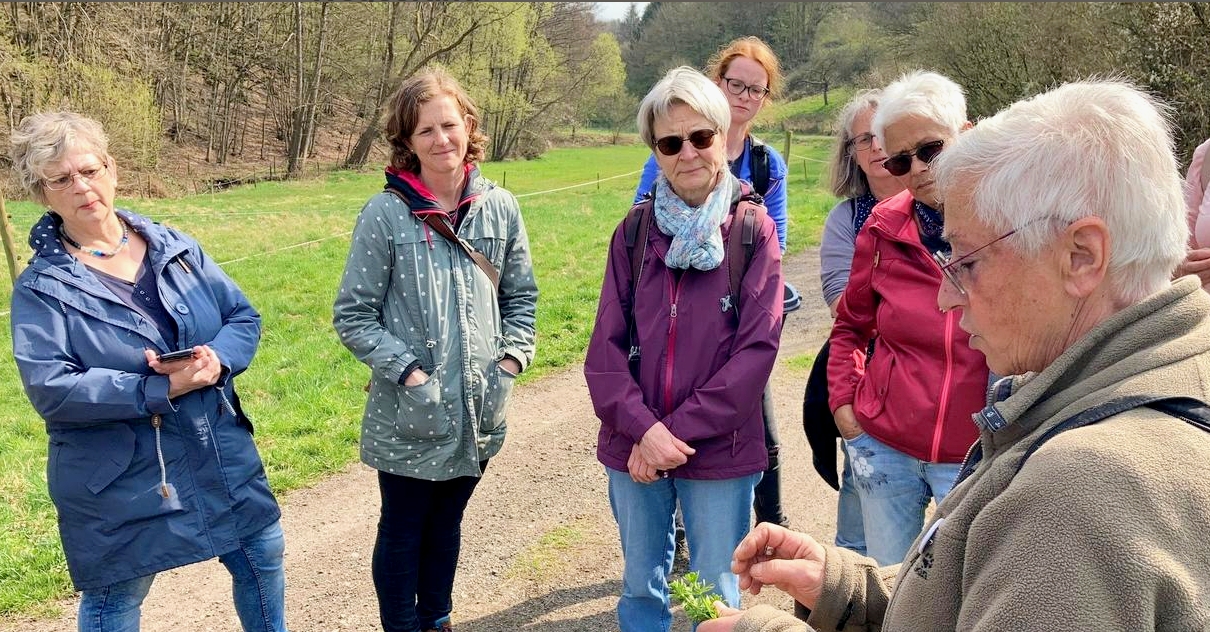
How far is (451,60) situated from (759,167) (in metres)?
37.5

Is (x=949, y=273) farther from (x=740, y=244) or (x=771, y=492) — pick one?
(x=771, y=492)

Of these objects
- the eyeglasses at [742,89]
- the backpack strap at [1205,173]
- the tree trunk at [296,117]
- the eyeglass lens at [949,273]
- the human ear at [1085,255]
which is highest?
the eyeglasses at [742,89]

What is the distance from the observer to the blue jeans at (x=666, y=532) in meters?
3.16

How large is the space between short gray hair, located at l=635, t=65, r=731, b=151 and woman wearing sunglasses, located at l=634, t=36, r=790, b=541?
831mm

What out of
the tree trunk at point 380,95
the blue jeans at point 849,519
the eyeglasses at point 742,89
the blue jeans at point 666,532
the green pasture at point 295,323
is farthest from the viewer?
the tree trunk at point 380,95

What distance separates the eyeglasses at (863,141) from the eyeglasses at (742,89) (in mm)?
711

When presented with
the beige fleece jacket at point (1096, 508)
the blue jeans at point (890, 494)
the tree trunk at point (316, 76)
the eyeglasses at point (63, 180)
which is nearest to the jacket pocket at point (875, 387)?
the blue jeans at point (890, 494)

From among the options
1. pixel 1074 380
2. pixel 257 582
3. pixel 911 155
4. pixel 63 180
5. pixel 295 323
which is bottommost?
pixel 295 323

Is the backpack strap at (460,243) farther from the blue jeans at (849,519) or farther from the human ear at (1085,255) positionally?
the human ear at (1085,255)

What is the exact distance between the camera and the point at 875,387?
3029 millimetres

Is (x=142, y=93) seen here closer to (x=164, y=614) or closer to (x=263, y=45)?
(x=263, y=45)

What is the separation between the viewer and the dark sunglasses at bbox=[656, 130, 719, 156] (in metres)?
3.22

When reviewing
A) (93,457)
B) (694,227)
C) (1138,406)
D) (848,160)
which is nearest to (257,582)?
(93,457)

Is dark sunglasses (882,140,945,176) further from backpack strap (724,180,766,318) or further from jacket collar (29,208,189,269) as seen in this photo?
jacket collar (29,208,189,269)
